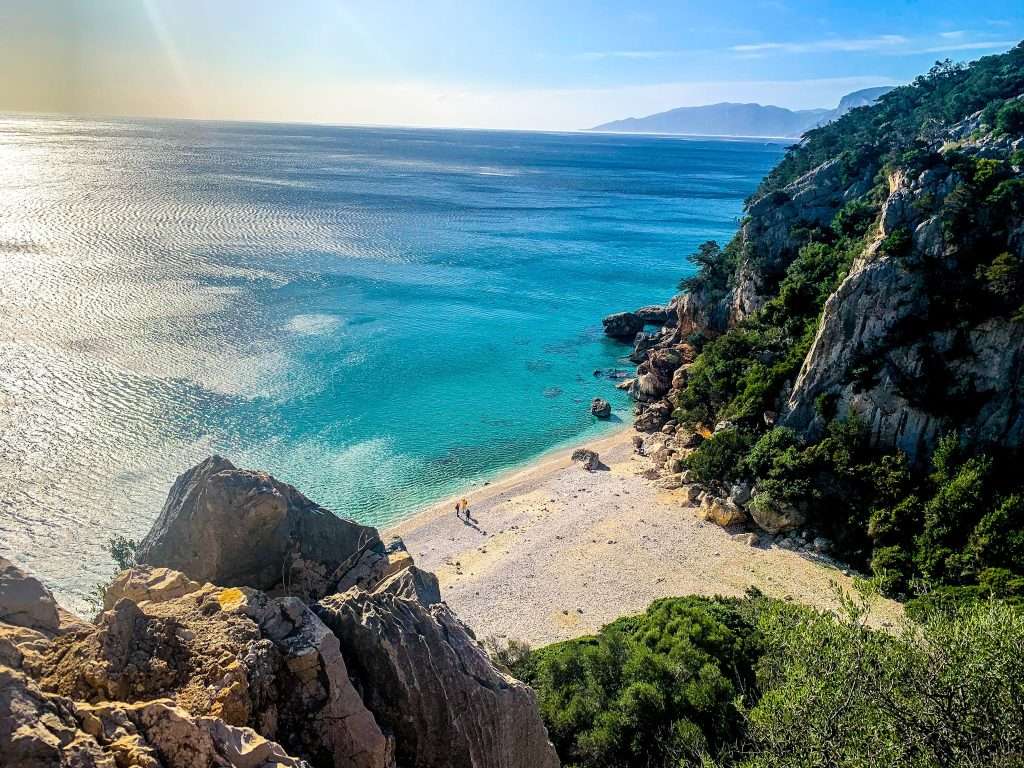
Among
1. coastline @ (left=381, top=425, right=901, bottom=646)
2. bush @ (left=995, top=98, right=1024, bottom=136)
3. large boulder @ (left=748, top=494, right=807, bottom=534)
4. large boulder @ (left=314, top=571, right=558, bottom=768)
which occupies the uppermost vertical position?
bush @ (left=995, top=98, right=1024, bottom=136)

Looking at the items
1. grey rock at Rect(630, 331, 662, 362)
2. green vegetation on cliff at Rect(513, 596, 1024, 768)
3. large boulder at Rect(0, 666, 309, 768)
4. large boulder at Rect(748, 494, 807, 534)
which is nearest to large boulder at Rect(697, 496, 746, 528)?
large boulder at Rect(748, 494, 807, 534)

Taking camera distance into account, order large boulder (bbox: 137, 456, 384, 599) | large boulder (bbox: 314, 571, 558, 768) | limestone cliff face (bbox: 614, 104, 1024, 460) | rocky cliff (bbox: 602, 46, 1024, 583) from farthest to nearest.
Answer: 1. limestone cliff face (bbox: 614, 104, 1024, 460)
2. rocky cliff (bbox: 602, 46, 1024, 583)
3. large boulder (bbox: 137, 456, 384, 599)
4. large boulder (bbox: 314, 571, 558, 768)

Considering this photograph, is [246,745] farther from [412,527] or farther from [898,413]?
[898,413]

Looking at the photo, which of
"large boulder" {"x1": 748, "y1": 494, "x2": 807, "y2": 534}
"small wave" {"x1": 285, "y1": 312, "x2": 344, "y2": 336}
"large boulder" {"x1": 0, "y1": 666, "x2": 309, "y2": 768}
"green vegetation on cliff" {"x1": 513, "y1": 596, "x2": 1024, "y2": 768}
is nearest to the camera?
"large boulder" {"x1": 0, "y1": 666, "x2": 309, "y2": 768}

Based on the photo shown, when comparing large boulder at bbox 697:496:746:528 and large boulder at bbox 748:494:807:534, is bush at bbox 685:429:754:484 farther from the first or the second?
large boulder at bbox 748:494:807:534

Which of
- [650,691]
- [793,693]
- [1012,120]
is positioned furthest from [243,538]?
[1012,120]

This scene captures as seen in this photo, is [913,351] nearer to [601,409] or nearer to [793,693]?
[601,409]
